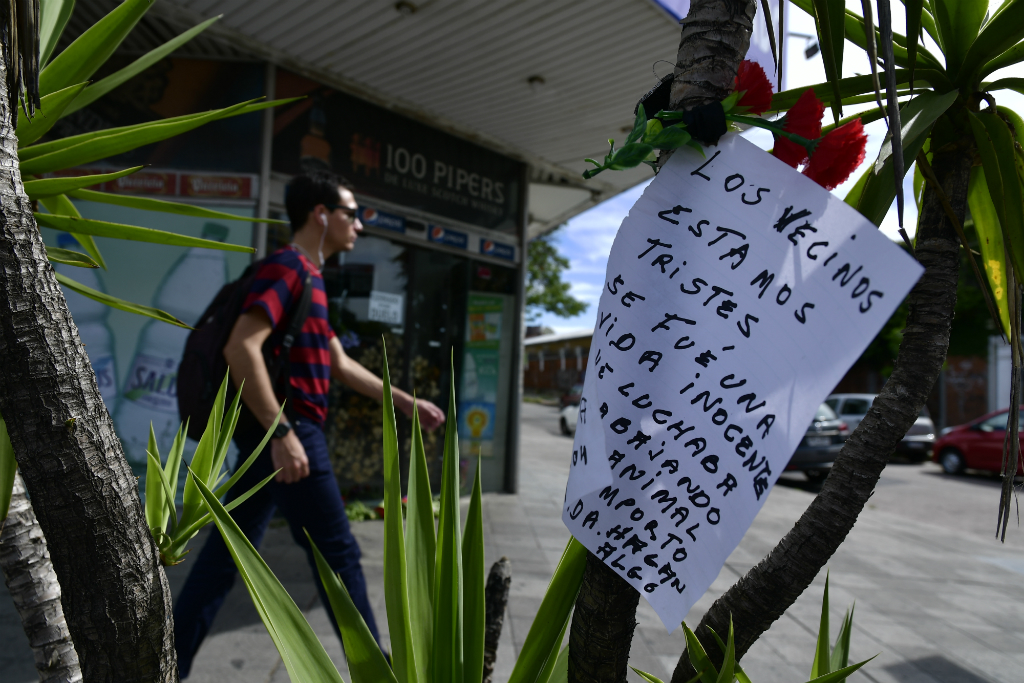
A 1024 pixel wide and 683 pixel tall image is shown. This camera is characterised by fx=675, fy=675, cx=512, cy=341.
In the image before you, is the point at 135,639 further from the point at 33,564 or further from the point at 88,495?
the point at 33,564

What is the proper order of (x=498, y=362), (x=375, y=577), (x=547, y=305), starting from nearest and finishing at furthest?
(x=375, y=577) → (x=498, y=362) → (x=547, y=305)

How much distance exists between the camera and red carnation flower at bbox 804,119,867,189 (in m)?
0.71

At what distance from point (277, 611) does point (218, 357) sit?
1.56 meters

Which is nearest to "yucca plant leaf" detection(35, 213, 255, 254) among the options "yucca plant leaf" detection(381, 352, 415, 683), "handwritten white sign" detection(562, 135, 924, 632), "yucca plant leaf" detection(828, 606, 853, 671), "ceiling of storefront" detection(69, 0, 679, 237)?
"yucca plant leaf" detection(381, 352, 415, 683)

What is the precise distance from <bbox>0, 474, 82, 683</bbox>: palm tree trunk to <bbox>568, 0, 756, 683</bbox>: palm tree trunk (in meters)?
0.74

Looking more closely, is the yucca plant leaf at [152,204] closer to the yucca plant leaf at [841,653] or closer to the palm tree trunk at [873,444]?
the palm tree trunk at [873,444]

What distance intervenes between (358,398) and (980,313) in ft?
71.2

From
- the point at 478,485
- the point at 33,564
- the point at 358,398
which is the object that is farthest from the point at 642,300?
the point at 358,398

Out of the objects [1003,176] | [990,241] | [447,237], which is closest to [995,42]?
[1003,176]

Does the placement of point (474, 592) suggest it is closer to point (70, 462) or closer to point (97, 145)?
point (70, 462)

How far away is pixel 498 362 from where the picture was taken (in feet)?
22.9

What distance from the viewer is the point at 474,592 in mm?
973

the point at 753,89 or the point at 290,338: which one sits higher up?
the point at 753,89

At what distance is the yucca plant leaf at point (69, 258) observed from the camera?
1306 mm
